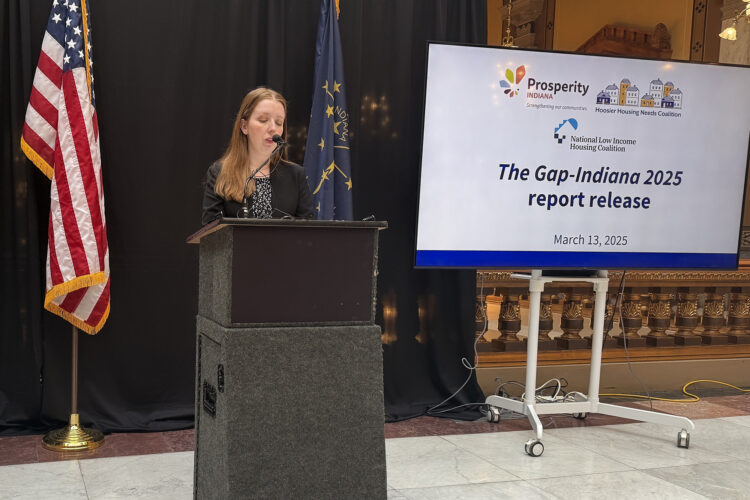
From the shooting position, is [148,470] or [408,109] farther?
[408,109]

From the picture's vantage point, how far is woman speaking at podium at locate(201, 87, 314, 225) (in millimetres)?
2650

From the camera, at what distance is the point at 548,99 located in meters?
3.95

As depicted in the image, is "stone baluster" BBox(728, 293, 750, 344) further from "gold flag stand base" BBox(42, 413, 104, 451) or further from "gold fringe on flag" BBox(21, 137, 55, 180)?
"gold fringe on flag" BBox(21, 137, 55, 180)

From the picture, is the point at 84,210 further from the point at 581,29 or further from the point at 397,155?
the point at 581,29

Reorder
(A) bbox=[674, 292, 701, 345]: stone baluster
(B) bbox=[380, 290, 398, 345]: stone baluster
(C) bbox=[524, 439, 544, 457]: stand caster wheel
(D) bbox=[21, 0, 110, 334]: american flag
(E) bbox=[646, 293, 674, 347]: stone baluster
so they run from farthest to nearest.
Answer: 1. (A) bbox=[674, 292, 701, 345]: stone baluster
2. (E) bbox=[646, 293, 674, 347]: stone baluster
3. (B) bbox=[380, 290, 398, 345]: stone baluster
4. (C) bbox=[524, 439, 544, 457]: stand caster wheel
5. (D) bbox=[21, 0, 110, 334]: american flag

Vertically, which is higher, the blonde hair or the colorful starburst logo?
the colorful starburst logo

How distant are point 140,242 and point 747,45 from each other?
5787 millimetres

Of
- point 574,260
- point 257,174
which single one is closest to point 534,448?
point 574,260

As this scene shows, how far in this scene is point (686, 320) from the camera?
17.5 feet

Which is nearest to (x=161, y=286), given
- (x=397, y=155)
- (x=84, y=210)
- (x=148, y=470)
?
(x=84, y=210)

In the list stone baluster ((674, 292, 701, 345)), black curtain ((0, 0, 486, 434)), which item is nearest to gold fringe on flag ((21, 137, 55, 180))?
black curtain ((0, 0, 486, 434))

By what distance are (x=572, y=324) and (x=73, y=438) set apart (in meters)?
3.07

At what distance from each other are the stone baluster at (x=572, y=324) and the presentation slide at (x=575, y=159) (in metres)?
0.97

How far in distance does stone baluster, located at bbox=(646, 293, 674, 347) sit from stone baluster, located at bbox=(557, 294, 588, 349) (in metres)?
0.59
